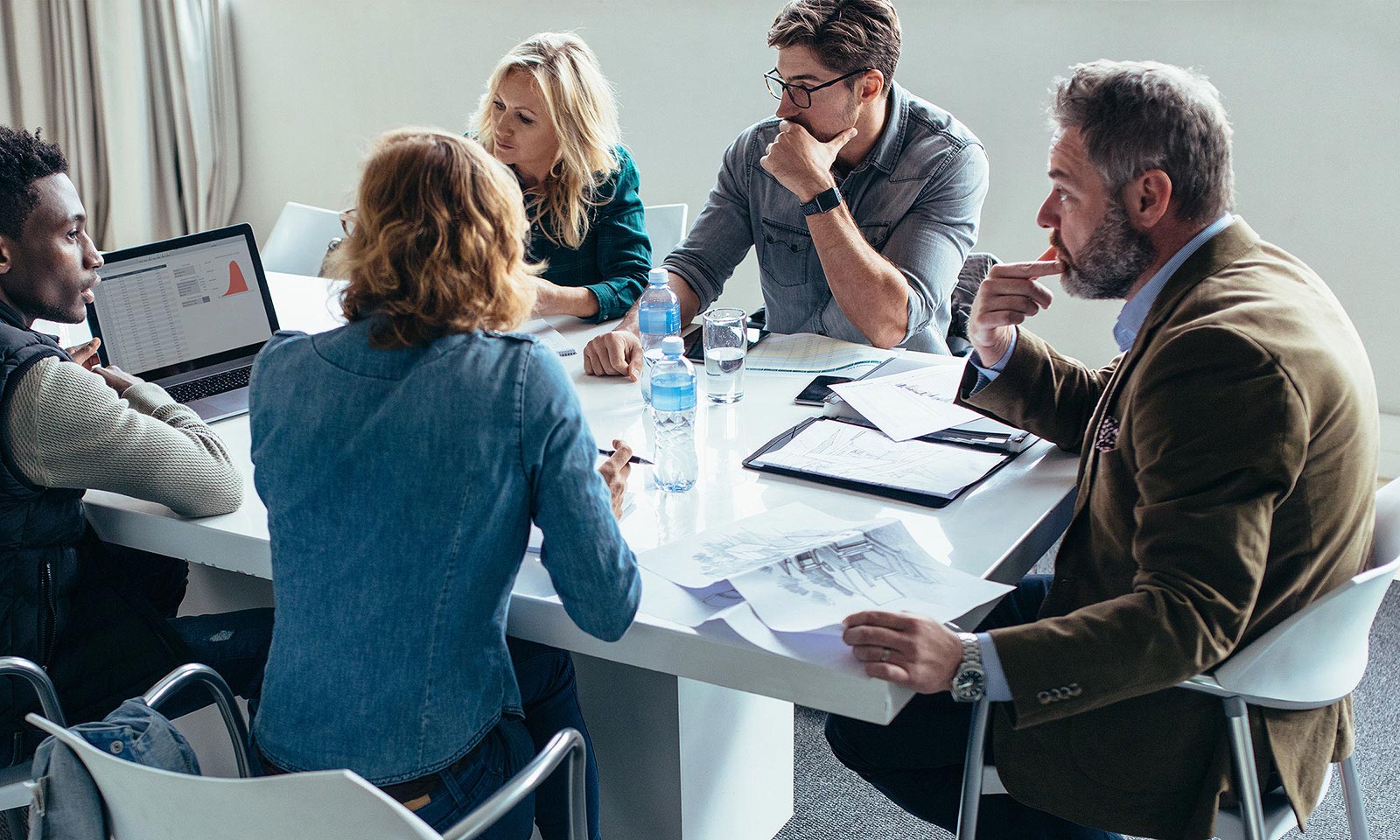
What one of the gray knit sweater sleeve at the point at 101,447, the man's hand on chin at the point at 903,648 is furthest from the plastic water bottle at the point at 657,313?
the man's hand on chin at the point at 903,648

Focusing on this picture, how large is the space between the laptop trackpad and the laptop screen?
14 cm

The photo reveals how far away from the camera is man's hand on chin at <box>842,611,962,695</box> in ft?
3.76

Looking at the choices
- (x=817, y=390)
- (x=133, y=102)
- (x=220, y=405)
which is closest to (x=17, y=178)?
(x=220, y=405)

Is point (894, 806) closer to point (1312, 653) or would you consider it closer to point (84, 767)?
point (1312, 653)

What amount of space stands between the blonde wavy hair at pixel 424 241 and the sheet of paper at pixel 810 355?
0.95 metres

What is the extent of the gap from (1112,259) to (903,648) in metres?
0.65

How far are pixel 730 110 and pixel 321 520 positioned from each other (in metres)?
3.22

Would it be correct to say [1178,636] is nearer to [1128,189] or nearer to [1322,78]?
[1128,189]

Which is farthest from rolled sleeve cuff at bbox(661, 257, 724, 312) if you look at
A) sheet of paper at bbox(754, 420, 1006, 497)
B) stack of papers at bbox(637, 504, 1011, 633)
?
stack of papers at bbox(637, 504, 1011, 633)

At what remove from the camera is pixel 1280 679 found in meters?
1.26

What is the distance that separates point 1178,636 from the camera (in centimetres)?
118

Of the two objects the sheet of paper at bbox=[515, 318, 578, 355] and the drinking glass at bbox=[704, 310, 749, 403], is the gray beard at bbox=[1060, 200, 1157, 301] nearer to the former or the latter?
the drinking glass at bbox=[704, 310, 749, 403]

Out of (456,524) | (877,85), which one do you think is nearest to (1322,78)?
(877,85)

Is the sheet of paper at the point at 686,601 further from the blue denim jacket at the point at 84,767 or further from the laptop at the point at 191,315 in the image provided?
the laptop at the point at 191,315
